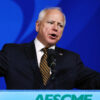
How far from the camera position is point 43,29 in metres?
1.50

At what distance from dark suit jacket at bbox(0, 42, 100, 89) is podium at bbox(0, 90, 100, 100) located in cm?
32

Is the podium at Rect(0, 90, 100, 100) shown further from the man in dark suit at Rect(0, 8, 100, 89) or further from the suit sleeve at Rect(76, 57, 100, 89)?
the suit sleeve at Rect(76, 57, 100, 89)

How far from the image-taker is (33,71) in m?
1.42

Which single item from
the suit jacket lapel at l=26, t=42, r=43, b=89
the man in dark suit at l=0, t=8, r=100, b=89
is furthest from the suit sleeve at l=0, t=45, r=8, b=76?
the suit jacket lapel at l=26, t=42, r=43, b=89

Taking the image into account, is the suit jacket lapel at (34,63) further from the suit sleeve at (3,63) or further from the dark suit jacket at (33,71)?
the suit sleeve at (3,63)

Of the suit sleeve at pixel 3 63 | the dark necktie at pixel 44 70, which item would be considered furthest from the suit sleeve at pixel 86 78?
the suit sleeve at pixel 3 63

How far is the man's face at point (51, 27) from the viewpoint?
1.43 m

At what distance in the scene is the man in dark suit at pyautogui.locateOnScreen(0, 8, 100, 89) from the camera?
1412mm

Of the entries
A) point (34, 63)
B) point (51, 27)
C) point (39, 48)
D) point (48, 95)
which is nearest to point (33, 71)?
point (34, 63)

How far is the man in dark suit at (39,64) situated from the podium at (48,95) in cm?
32

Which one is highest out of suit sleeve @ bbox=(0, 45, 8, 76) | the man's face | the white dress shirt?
the man's face

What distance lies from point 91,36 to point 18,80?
1.05m

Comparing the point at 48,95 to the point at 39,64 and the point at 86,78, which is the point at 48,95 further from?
the point at 86,78

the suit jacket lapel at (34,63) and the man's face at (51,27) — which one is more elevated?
the man's face at (51,27)
